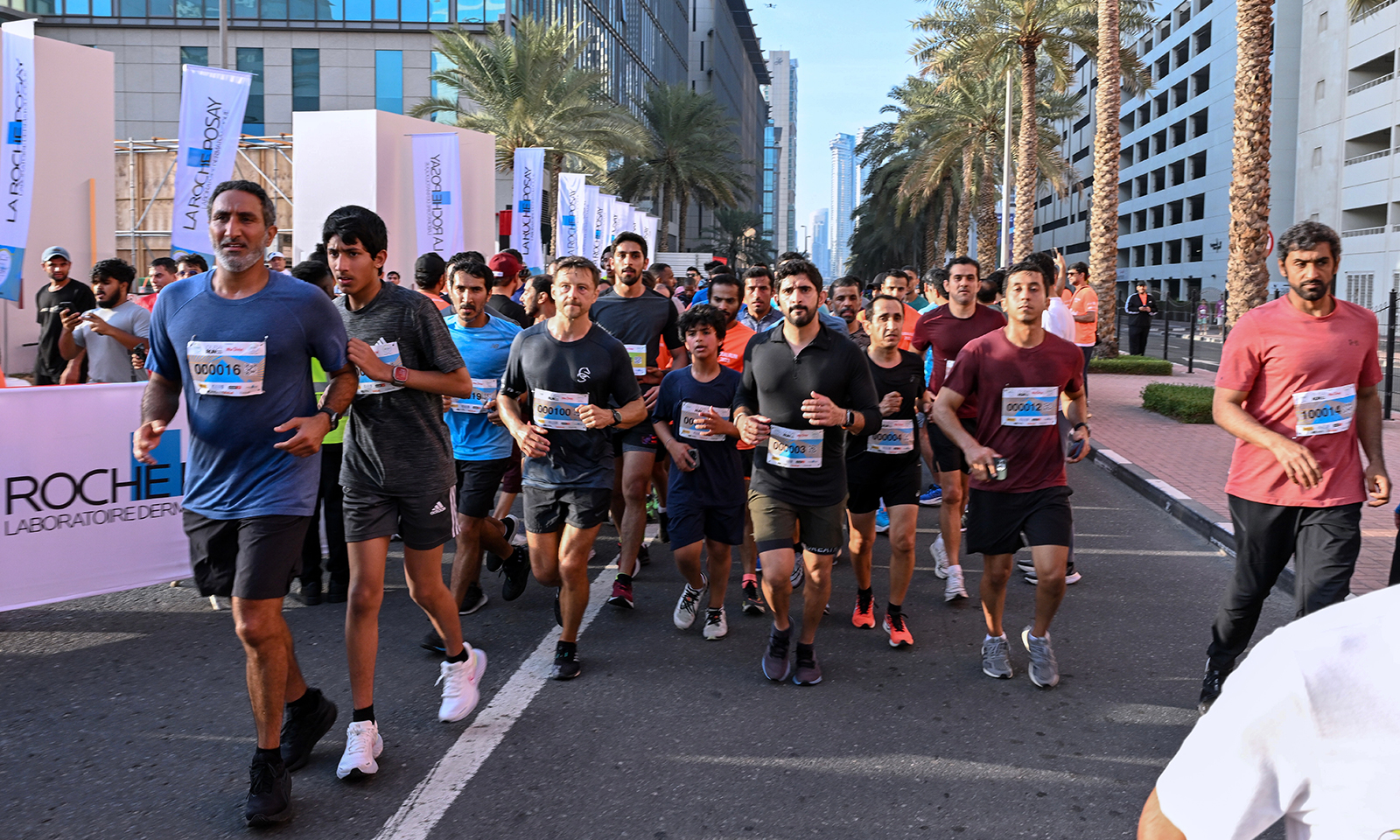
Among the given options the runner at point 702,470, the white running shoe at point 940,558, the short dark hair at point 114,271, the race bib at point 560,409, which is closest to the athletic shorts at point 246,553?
the race bib at point 560,409

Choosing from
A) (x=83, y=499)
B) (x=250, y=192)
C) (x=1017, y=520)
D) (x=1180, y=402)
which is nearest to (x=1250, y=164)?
(x=1180, y=402)

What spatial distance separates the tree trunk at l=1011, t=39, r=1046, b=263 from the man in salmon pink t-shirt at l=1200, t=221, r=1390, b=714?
26.9 m

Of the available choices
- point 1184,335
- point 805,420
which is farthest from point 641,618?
point 1184,335

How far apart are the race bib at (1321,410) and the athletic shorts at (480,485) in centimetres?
371

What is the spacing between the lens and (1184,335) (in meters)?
40.7

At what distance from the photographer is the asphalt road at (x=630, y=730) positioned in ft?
11.8

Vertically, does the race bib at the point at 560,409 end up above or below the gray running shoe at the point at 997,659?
above

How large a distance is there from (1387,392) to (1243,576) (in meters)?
11.1

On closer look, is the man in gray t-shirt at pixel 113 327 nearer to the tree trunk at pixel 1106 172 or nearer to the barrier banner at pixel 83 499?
the barrier banner at pixel 83 499

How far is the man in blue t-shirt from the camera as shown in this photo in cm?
357

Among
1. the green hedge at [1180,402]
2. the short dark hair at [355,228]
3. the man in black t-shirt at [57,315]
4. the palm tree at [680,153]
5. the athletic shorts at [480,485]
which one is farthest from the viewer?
the palm tree at [680,153]

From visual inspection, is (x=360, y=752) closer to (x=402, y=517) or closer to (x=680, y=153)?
(x=402, y=517)

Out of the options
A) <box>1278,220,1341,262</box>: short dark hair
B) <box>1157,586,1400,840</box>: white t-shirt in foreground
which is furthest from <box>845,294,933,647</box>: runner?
<box>1157,586,1400,840</box>: white t-shirt in foreground

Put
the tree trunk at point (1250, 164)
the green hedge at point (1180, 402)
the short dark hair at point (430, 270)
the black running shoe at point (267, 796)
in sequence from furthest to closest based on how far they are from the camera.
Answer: the tree trunk at point (1250, 164) < the green hedge at point (1180, 402) < the short dark hair at point (430, 270) < the black running shoe at point (267, 796)
